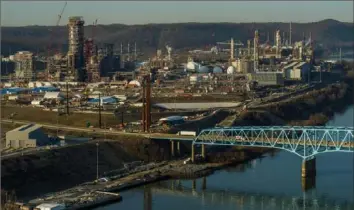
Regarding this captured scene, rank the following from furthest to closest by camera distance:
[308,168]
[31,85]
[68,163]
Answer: [31,85] < [68,163] < [308,168]

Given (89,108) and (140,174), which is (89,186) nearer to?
(140,174)

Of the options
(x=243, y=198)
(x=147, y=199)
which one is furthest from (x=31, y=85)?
(x=243, y=198)

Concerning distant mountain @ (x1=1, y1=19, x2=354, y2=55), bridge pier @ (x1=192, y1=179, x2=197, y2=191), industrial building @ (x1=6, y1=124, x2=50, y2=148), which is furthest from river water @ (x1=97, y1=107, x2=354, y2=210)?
distant mountain @ (x1=1, y1=19, x2=354, y2=55)

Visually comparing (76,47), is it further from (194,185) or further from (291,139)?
(194,185)

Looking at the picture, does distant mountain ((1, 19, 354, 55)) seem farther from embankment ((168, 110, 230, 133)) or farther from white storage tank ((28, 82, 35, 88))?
embankment ((168, 110, 230, 133))

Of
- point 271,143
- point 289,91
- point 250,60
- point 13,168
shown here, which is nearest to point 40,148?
point 13,168

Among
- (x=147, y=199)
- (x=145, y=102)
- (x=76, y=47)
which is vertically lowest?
(x=147, y=199)

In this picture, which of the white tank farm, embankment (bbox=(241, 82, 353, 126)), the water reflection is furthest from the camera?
the white tank farm
